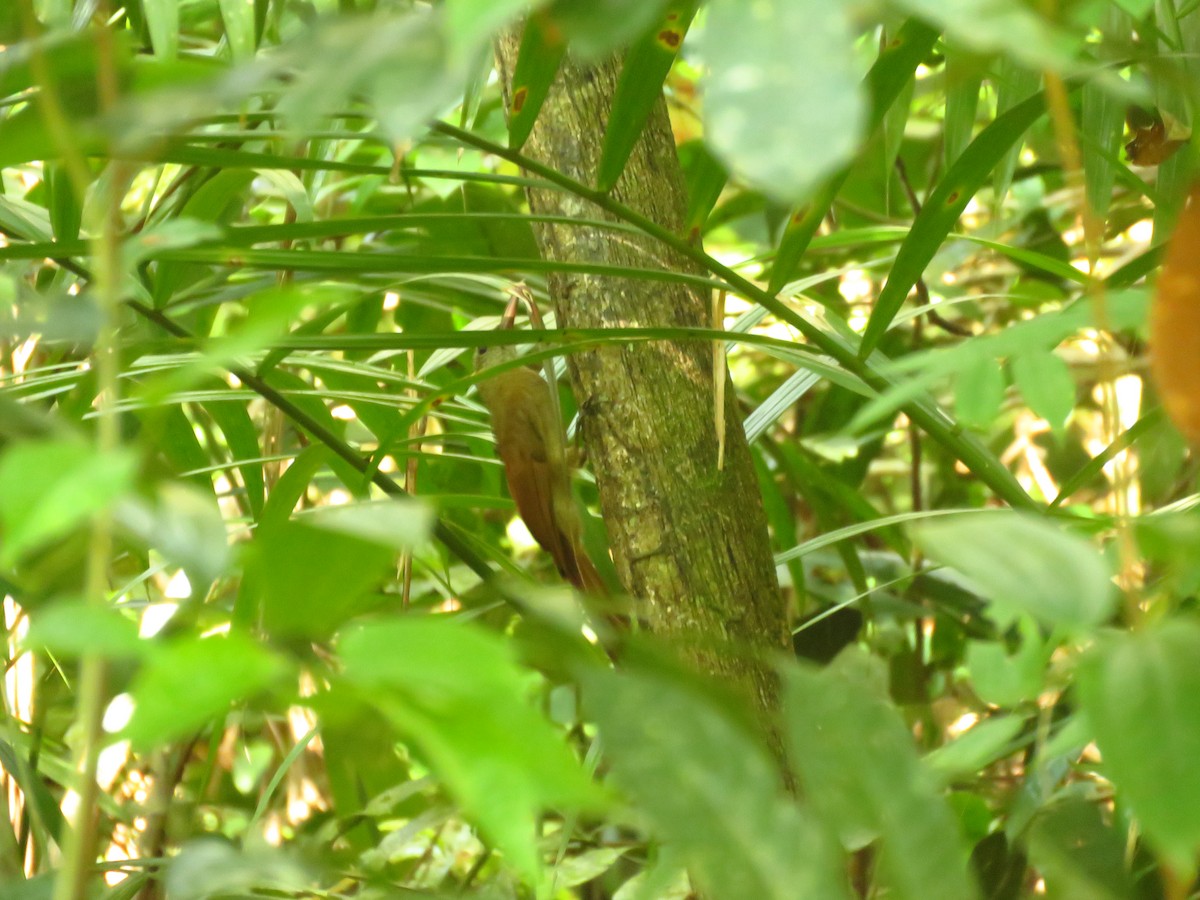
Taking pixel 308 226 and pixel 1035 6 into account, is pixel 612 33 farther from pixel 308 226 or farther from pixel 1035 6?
pixel 308 226

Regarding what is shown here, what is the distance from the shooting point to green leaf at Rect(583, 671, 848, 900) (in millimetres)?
294

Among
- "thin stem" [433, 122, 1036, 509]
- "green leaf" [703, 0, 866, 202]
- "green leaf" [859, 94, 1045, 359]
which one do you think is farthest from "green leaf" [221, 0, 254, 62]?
"green leaf" [703, 0, 866, 202]

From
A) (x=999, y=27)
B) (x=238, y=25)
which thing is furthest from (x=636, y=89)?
(x=999, y=27)

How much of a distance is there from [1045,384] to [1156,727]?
14 cm

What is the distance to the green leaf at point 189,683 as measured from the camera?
0.24m

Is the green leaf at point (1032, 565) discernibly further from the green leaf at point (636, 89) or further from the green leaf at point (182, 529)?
the green leaf at point (636, 89)

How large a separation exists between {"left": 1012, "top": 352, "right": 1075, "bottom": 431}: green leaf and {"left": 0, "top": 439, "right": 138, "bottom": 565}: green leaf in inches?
10.7

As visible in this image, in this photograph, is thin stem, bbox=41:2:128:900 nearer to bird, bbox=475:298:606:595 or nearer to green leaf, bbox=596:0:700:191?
green leaf, bbox=596:0:700:191

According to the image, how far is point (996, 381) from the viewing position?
0.38 metres

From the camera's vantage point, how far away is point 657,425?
99 centimetres

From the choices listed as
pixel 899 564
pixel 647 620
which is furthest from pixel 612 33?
pixel 899 564

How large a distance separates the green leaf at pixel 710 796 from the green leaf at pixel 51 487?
13 centimetres

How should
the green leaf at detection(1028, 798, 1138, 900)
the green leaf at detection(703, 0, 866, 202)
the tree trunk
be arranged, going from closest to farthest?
the green leaf at detection(703, 0, 866, 202)
the green leaf at detection(1028, 798, 1138, 900)
the tree trunk

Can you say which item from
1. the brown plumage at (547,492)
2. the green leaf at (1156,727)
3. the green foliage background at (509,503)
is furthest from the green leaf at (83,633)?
the brown plumage at (547,492)
